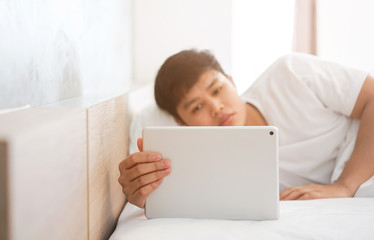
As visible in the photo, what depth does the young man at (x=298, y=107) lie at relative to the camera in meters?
1.21

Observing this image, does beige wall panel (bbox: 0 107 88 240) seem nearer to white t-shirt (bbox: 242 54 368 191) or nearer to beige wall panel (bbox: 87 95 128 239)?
beige wall panel (bbox: 87 95 128 239)

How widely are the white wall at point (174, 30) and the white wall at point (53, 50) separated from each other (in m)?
0.75

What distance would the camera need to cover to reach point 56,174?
0.49 m

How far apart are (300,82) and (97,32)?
72 cm

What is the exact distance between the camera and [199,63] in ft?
4.29

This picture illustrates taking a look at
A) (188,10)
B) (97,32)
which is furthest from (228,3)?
(97,32)

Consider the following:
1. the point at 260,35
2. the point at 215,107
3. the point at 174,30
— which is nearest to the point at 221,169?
the point at 215,107

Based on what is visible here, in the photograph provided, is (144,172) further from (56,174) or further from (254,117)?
(254,117)

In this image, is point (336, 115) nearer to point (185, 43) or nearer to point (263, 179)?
point (263, 179)

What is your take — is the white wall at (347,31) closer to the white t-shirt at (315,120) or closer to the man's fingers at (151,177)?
the white t-shirt at (315,120)

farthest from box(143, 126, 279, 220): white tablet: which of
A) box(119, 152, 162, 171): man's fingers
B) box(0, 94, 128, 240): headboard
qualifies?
box(0, 94, 128, 240): headboard

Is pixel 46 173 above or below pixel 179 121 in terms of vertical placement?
above

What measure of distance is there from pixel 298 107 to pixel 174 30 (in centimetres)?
134

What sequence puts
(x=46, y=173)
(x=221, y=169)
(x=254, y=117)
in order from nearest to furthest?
(x=46, y=173) → (x=221, y=169) → (x=254, y=117)
